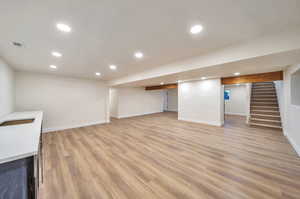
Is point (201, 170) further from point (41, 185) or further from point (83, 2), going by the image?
point (83, 2)

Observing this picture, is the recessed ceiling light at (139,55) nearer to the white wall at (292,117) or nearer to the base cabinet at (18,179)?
the base cabinet at (18,179)

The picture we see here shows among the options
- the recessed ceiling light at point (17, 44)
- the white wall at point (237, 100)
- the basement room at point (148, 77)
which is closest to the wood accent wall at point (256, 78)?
the basement room at point (148, 77)

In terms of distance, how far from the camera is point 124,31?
1.69 m

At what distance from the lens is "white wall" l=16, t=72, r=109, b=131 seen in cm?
418

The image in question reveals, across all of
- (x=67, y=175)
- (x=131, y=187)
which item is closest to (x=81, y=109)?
(x=67, y=175)

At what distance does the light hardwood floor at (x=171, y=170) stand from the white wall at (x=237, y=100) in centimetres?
510

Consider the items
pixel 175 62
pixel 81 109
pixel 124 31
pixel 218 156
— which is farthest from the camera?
pixel 81 109

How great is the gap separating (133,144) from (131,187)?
5.26ft

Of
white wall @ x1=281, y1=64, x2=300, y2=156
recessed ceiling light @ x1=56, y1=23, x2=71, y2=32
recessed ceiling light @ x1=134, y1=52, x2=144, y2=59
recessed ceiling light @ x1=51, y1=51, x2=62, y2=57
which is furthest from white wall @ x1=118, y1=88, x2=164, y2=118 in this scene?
white wall @ x1=281, y1=64, x2=300, y2=156

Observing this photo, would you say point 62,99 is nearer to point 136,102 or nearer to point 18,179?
point 136,102

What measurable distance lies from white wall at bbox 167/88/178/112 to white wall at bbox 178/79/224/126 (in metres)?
3.72

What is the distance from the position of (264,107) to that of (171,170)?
652 centimetres

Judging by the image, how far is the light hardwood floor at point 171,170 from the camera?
63.5 inches

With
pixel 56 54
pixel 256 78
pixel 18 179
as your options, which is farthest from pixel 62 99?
pixel 256 78
